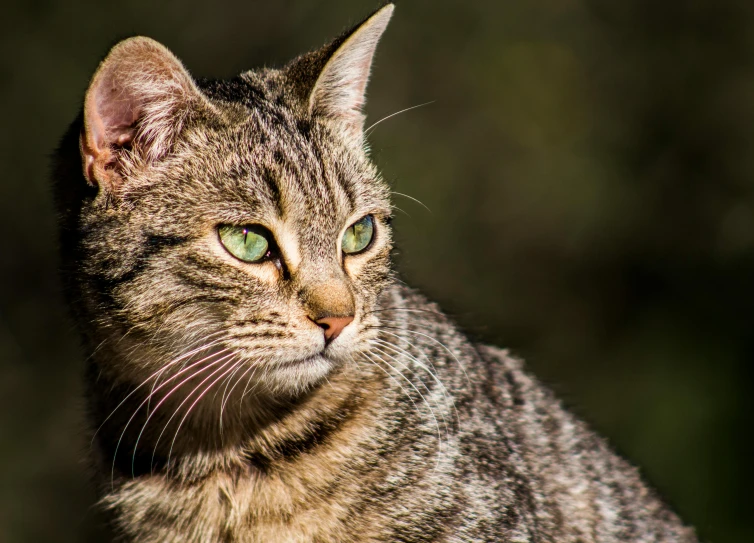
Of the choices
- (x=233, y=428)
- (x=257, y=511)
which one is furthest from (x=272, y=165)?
(x=257, y=511)

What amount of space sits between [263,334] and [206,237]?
1.24 ft

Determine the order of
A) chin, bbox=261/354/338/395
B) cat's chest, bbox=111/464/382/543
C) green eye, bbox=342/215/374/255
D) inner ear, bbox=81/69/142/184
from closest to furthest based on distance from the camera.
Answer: inner ear, bbox=81/69/142/184, chin, bbox=261/354/338/395, cat's chest, bbox=111/464/382/543, green eye, bbox=342/215/374/255

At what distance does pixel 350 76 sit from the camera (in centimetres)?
344

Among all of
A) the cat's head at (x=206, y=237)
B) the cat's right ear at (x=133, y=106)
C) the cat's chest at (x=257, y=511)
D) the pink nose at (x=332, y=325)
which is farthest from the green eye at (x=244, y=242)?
the cat's chest at (x=257, y=511)

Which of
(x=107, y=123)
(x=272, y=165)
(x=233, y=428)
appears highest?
(x=107, y=123)

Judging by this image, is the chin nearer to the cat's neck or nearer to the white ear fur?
the cat's neck

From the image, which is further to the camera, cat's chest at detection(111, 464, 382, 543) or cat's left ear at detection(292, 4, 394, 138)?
cat's left ear at detection(292, 4, 394, 138)

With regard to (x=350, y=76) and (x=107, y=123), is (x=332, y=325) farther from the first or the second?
(x=350, y=76)

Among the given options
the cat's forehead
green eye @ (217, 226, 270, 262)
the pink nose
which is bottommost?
the pink nose

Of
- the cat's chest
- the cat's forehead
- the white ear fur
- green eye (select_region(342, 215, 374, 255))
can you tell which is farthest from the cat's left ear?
the cat's chest

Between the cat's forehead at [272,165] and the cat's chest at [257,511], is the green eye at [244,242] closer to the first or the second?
the cat's forehead at [272,165]

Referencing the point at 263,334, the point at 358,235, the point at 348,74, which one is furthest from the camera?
the point at 348,74

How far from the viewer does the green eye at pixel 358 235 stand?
10.4ft

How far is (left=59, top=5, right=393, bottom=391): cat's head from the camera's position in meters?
2.82
